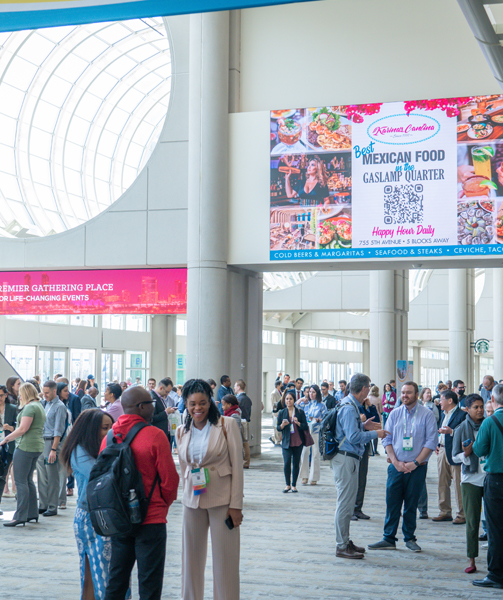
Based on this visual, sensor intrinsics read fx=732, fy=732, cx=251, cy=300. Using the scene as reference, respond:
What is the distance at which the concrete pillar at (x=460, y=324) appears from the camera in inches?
1243

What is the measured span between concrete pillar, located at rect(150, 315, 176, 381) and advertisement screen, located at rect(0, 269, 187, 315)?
1727cm

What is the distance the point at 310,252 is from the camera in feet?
46.5

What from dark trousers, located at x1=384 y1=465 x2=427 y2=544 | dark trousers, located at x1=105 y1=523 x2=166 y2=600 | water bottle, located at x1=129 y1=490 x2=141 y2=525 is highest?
water bottle, located at x1=129 y1=490 x2=141 y2=525

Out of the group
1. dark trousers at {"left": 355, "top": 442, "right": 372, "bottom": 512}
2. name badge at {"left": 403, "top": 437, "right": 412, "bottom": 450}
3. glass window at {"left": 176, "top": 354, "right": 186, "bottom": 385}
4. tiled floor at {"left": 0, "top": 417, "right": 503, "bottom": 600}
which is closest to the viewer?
tiled floor at {"left": 0, "top": 417, "right": 503, "bottom": 600}

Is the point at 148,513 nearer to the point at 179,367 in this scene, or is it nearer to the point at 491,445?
the point at 491,445

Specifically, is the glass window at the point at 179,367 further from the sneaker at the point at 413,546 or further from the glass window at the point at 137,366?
the sneaker at the point at 413,546

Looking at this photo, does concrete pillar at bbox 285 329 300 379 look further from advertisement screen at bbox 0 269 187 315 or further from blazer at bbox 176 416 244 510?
blazer at bbox 176 416 244 510

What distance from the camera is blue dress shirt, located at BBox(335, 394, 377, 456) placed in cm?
708

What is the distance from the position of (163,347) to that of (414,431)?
27.7 metres

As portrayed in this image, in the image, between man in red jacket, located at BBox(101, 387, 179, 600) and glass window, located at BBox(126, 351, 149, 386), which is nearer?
man in red jacket, located at BBox(101, 387, 179, 600)

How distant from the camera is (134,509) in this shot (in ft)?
13.2

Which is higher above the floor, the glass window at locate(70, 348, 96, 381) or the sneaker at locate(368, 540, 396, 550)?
the glass window at locate(70, 348, 96, 381)

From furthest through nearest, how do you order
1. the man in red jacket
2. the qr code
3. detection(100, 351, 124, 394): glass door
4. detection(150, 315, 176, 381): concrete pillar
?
detection(150, 315, 176, 381): concrete pillar < detection(100, 351, 124, 394): glass door < the qr code < the man in red jacket

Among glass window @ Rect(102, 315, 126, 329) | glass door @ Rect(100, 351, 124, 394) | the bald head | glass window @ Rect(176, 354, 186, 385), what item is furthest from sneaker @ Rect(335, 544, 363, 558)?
glass window @ Rect(176, 354, 186, 385)
